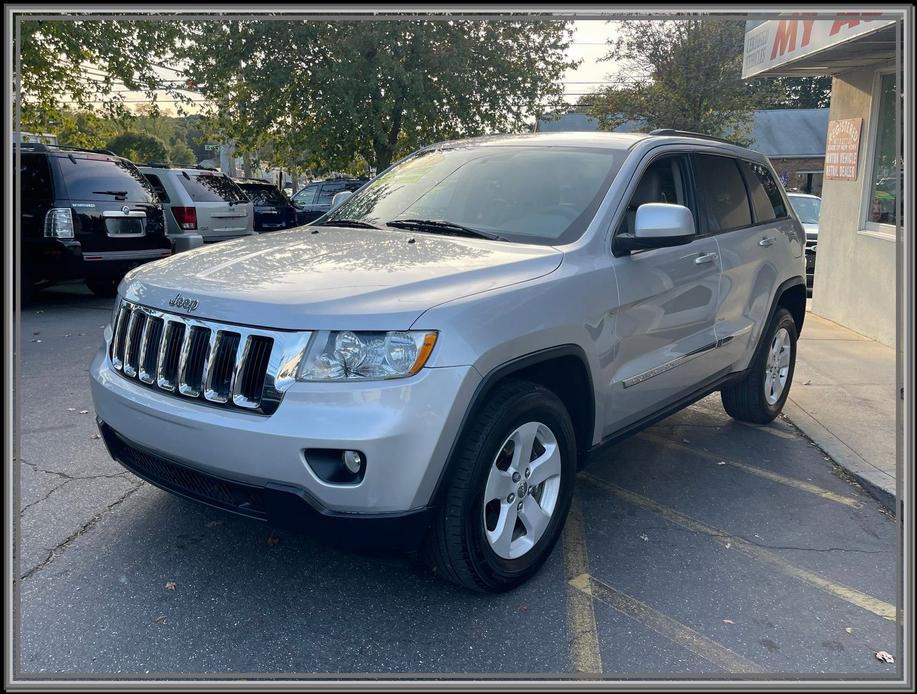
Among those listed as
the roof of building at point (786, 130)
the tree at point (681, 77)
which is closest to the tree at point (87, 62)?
the tree at point (681, 77)

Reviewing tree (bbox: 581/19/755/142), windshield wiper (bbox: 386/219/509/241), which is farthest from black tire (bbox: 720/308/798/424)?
tree (bbox: 581/19/755/142)

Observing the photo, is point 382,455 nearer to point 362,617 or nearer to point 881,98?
point 362,617

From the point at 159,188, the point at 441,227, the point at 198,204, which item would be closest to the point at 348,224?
the point at 441,227

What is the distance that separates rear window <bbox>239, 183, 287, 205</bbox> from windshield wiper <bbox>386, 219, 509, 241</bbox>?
11.8 meters

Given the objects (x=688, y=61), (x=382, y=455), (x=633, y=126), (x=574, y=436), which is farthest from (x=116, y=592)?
(x=633, y=126)

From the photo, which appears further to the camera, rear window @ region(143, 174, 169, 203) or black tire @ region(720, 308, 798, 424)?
rear window @ region(143, 174, 169, 203)

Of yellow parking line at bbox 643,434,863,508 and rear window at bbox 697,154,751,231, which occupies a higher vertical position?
rear window at bbox 697,154,751,231

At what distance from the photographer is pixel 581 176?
396cm

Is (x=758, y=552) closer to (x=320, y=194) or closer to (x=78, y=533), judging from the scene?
(x=78, y=533)

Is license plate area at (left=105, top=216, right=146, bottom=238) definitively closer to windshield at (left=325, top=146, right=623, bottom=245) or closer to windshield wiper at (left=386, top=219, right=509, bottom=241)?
windshield at (left=325, top=146, right=623, bottom=245)

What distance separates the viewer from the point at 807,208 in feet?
47.0

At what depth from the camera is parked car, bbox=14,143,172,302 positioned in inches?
356

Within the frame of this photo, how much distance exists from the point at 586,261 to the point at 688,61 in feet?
89.1

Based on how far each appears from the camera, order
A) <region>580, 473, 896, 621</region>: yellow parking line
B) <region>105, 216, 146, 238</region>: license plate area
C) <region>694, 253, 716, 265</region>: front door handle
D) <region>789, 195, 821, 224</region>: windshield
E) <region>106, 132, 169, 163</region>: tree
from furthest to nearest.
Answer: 1. <region>106, 132, 169, 163</region>: tree
2. <region>789, 195, 821, 224</region>: windshield
3. <region>105, 216, 146, 238</region>: license plate area
4. <region>694, 253, 716, 265</region>: front door handle
5. <region>580, 473, 896, 621</region>: yellow parking line
